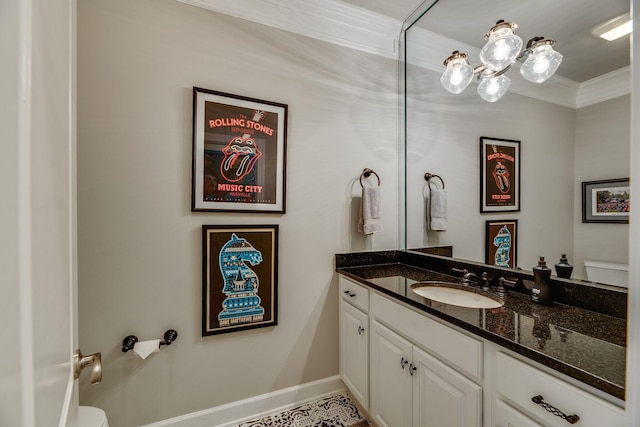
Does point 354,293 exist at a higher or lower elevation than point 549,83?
lower

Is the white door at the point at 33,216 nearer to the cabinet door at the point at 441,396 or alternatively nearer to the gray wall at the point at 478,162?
the cabinet door at the point at 441,396

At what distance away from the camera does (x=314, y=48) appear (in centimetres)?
192

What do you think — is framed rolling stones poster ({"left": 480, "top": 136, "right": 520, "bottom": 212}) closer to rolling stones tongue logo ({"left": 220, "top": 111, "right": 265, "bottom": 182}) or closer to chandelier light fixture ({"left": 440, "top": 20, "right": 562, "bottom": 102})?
chandelier light fixture ({"left": 440, "top": 20, "right": 562, "bottom": 102})

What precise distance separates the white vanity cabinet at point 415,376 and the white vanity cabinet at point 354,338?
0.07 meters

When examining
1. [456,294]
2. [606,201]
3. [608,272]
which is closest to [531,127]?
[606,201]

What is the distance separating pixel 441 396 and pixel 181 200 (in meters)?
1.61

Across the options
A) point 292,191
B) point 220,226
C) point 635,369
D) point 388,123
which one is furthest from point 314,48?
point 635,369

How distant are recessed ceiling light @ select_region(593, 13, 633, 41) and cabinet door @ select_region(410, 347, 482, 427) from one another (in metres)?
1.45

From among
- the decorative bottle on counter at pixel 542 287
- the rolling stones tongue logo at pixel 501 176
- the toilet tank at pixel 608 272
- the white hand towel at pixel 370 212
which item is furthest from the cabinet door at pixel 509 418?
the white hand towel at pixel 370 212

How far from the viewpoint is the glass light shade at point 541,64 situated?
128cm

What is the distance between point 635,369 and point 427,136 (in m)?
1.83

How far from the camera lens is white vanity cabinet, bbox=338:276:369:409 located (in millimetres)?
1686

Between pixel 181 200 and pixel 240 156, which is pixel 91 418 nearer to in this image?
pixel 181 200

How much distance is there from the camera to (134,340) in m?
1.48
